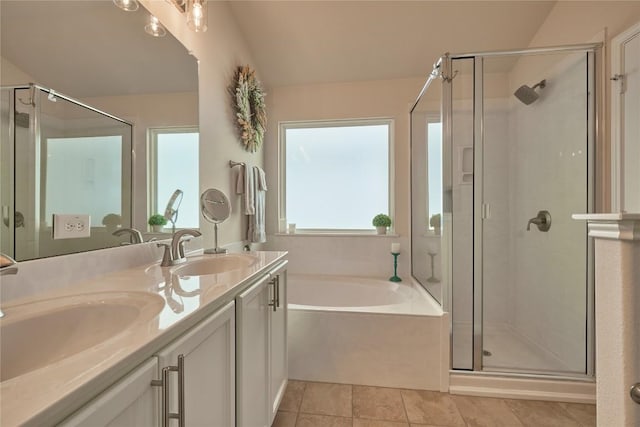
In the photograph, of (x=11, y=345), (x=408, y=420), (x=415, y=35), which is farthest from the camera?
(x=415, y=35)

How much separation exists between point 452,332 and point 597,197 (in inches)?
48.3

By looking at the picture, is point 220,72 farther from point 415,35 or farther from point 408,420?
point 408,420

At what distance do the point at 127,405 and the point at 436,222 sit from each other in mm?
2122

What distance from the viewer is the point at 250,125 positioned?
239cm

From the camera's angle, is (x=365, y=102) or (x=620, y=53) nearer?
(x=620, y=53)

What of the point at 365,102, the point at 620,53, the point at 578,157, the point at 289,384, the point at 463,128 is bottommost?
the point at 289,384

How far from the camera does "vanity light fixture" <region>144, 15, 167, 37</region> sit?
4.33ft

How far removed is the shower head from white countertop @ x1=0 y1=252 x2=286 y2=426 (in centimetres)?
247

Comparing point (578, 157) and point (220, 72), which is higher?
point (220, 72)

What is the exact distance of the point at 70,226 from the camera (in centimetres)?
93

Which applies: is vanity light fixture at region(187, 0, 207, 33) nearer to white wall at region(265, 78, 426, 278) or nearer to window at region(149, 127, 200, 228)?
window at region(149, 127, 200, 228)

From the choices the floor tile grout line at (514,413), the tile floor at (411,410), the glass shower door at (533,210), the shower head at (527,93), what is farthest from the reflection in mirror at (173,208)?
the shower head at (527,93)

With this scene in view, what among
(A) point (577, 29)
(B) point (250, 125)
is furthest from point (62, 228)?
(A) point (577, 29)

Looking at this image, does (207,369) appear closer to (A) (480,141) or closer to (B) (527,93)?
(A) (480,141)
